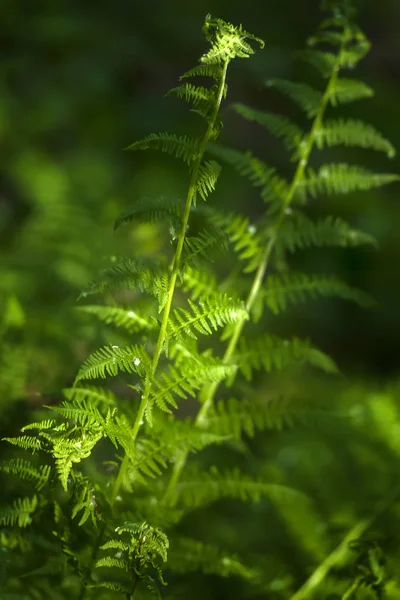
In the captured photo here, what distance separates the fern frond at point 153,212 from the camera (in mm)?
1453

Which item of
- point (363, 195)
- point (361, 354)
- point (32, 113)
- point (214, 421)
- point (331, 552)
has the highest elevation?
point (32, 113)

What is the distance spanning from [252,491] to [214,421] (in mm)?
246

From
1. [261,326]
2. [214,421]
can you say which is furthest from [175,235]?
[261,326]

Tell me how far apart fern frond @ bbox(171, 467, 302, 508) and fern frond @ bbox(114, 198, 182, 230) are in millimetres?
759

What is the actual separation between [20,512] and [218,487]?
59 cm

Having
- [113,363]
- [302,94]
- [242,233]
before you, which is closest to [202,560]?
[113,363]

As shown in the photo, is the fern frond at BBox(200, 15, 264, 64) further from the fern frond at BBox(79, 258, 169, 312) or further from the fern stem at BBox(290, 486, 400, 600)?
the fern stem at BBox(290, 486, 400, 600)

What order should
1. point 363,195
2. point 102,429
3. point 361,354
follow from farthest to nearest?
point 363,195 → point 361,354 → point 102,429

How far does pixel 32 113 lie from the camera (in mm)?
5332

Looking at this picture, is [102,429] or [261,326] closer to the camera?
[102,429]

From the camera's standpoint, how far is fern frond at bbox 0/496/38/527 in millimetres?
1468

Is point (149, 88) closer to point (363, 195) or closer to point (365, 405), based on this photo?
point (363, 195)

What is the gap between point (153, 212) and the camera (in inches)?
58.2

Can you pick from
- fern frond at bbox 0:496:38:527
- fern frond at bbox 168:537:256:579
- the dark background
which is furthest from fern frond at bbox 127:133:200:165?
the dark background
